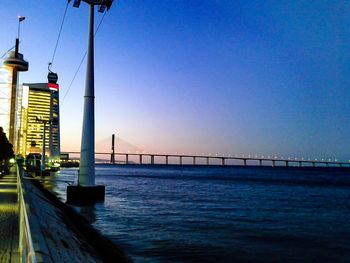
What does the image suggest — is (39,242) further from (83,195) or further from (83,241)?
(83,195)

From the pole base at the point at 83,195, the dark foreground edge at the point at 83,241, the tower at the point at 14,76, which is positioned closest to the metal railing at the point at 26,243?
the dark foreground edge at the point at 83,241

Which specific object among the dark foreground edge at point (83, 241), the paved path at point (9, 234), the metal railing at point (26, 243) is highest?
the metal railing at point (26, 243)

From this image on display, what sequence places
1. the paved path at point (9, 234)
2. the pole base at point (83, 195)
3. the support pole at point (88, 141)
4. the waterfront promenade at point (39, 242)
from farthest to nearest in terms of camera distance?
the support pole at point (88, 141) → the pole base at point (83, 195) → the paved path at point (9, 234) → the waterfront promenade at point (39, 242)

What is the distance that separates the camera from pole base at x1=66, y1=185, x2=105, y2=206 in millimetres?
21364

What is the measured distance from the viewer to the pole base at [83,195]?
70.1 feet

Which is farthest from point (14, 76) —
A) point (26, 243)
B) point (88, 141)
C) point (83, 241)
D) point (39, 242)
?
point (26, 243)

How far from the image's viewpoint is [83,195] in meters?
21.5

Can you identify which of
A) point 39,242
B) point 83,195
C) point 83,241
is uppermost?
point 39,242

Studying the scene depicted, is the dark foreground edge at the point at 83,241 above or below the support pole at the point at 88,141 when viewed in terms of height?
below

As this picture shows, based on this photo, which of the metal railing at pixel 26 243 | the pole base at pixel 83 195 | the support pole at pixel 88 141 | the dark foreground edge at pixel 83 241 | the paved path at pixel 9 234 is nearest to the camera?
the metal railing at pixel 26 243

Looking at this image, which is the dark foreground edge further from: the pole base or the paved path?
the pole base

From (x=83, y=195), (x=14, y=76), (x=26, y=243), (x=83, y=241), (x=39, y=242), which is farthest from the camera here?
(x=14, y=76)

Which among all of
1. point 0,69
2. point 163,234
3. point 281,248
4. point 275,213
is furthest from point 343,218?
point 0,69

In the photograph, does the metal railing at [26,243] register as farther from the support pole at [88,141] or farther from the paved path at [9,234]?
the support pole at [88,141]
